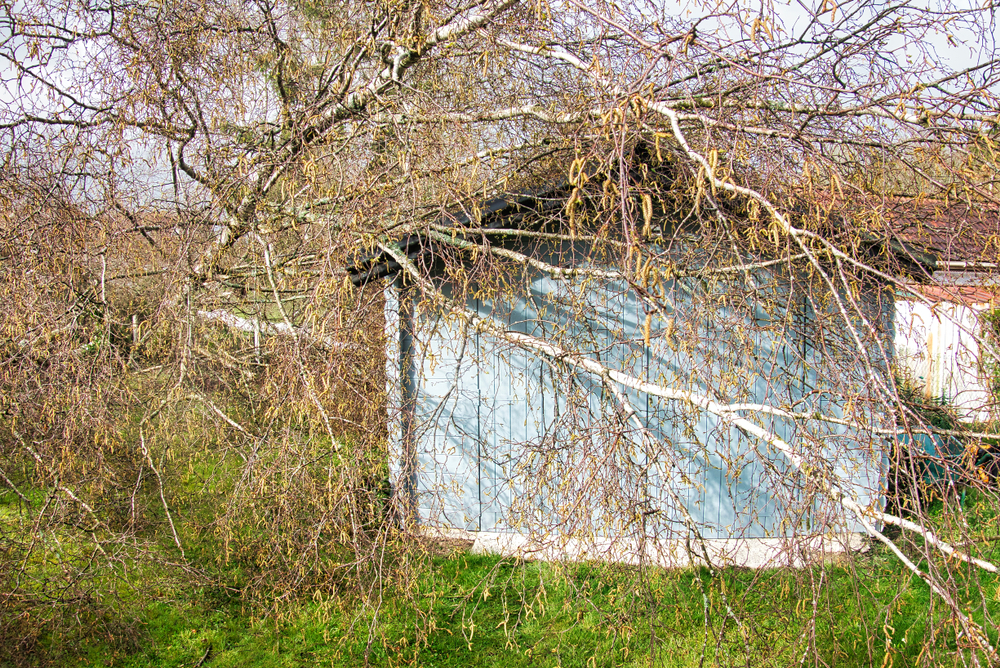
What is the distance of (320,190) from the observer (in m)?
3.92

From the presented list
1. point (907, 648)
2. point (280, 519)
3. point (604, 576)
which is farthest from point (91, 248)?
point (907, 648)

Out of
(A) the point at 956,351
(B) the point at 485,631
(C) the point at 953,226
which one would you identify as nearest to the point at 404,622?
(B) the point at 485,631

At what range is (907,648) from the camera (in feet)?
13.4

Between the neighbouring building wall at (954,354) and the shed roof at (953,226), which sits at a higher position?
the shed roof at (953,226)

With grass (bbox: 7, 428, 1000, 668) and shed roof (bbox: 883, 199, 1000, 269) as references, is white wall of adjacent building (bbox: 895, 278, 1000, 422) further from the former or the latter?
grass (bbox: 7, 428, 1000, 668)

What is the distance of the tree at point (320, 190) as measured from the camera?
3584mm

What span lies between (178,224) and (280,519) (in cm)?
226

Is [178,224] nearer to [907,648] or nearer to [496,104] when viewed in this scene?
[496,104]

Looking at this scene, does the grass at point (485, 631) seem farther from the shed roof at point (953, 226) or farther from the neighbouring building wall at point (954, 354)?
the shed roof at point (953, 226)

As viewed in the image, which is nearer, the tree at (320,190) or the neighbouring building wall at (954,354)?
the neighbouring building wall at (954,354)

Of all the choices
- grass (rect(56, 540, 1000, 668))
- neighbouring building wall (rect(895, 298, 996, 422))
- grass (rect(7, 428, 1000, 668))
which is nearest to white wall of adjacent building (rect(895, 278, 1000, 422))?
Result: neighbouring building wall (rect(895, 298, 996, 422))

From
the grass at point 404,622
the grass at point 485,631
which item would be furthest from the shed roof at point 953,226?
the grass at point 485,631

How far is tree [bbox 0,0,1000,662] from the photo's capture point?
11.8 feet

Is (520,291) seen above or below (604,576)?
above
